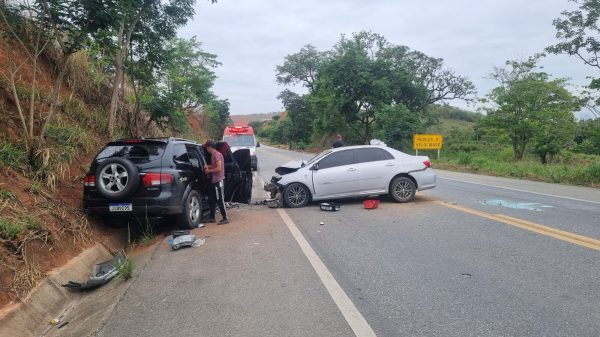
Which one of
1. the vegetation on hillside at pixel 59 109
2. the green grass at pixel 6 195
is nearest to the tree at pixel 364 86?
the vegetation on hillside at pixel 59 109

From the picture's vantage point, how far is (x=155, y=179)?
303 inches

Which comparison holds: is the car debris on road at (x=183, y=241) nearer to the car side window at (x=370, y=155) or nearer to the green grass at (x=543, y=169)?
the car side window at (x=370, y=155)

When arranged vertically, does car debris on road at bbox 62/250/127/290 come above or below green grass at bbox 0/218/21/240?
below

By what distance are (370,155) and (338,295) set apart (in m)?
6.81

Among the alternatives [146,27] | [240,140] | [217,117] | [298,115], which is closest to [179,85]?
[240,140]

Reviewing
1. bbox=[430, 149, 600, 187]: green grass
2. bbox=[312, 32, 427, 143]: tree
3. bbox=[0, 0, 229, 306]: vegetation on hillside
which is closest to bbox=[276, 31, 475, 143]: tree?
bbox=[312, 32, 427, 143]: tree

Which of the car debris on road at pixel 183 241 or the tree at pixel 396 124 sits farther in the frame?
the tree at pixel 396 124

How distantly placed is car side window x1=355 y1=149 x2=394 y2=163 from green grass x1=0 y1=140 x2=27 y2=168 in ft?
23.1

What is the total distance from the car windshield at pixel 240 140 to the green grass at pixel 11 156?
1495 cm

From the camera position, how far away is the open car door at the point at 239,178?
Result: 1103 centimetres

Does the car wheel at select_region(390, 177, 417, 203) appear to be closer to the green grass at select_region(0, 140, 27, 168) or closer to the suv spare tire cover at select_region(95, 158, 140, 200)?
the suv spare tire cover at select_region(95, 158, 140, 200)

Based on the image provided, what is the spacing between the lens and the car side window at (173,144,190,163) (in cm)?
841

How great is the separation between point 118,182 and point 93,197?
54 cm

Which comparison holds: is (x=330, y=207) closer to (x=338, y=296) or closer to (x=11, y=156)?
(x=338, y=296)
